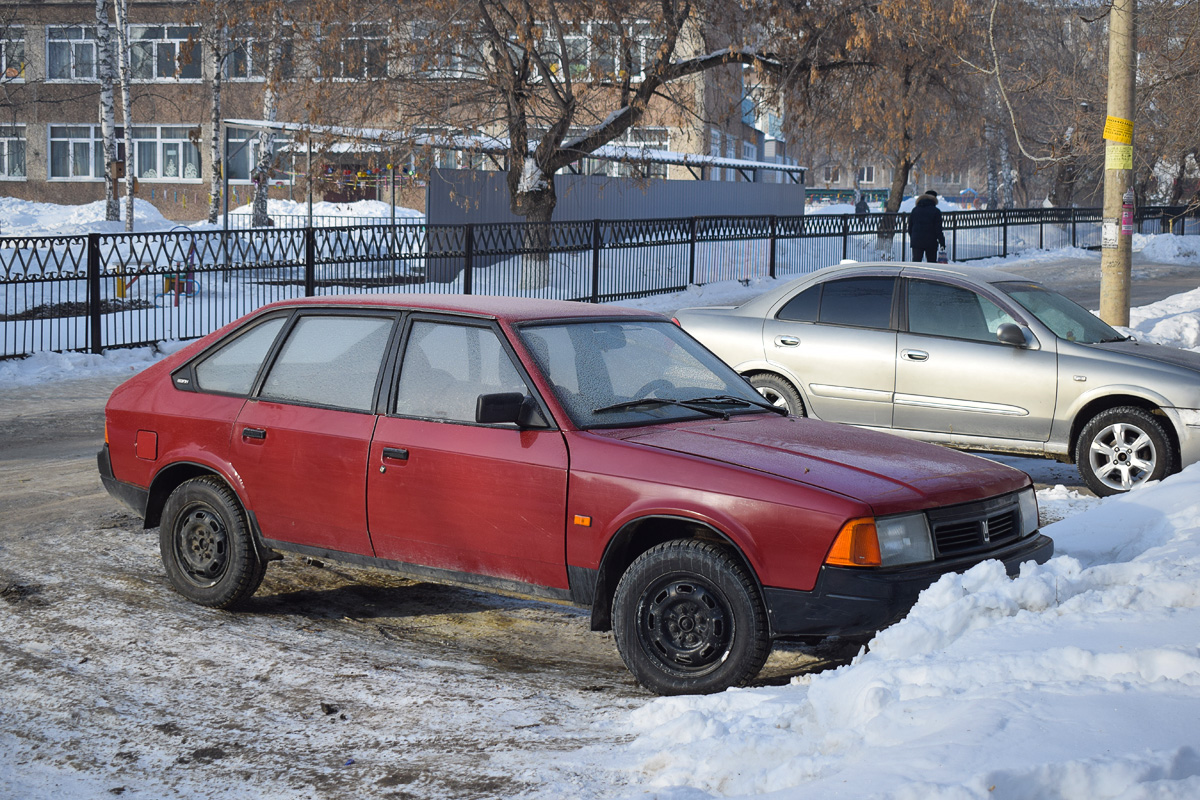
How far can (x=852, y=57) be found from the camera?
24234mm

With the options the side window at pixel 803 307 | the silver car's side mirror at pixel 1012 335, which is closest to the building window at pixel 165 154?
the side window at pixel 803 307

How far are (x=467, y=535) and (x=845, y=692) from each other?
1.85m

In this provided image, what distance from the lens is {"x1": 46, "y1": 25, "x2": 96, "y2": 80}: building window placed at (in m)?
48.8

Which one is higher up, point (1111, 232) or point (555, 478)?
point (1111, 232)

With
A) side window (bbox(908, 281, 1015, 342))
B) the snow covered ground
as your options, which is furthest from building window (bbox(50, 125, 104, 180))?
the snow covered ground

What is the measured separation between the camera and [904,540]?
4777 millimetres

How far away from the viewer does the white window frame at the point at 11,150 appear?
49.9m

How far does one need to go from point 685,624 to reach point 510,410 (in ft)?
3.57

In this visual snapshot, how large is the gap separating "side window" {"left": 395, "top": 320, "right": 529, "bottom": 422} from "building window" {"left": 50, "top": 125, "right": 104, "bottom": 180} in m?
47.8

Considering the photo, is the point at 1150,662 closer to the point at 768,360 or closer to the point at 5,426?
the point at 768,360

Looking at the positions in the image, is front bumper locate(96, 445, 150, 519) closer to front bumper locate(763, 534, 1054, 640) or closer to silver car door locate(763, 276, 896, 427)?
front bumper locate(763, 534, 1054, 640)

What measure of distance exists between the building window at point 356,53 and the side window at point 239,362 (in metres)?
16.9

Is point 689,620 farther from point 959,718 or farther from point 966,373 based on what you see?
point 966,373

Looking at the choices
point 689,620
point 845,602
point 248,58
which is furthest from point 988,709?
point 248,58
